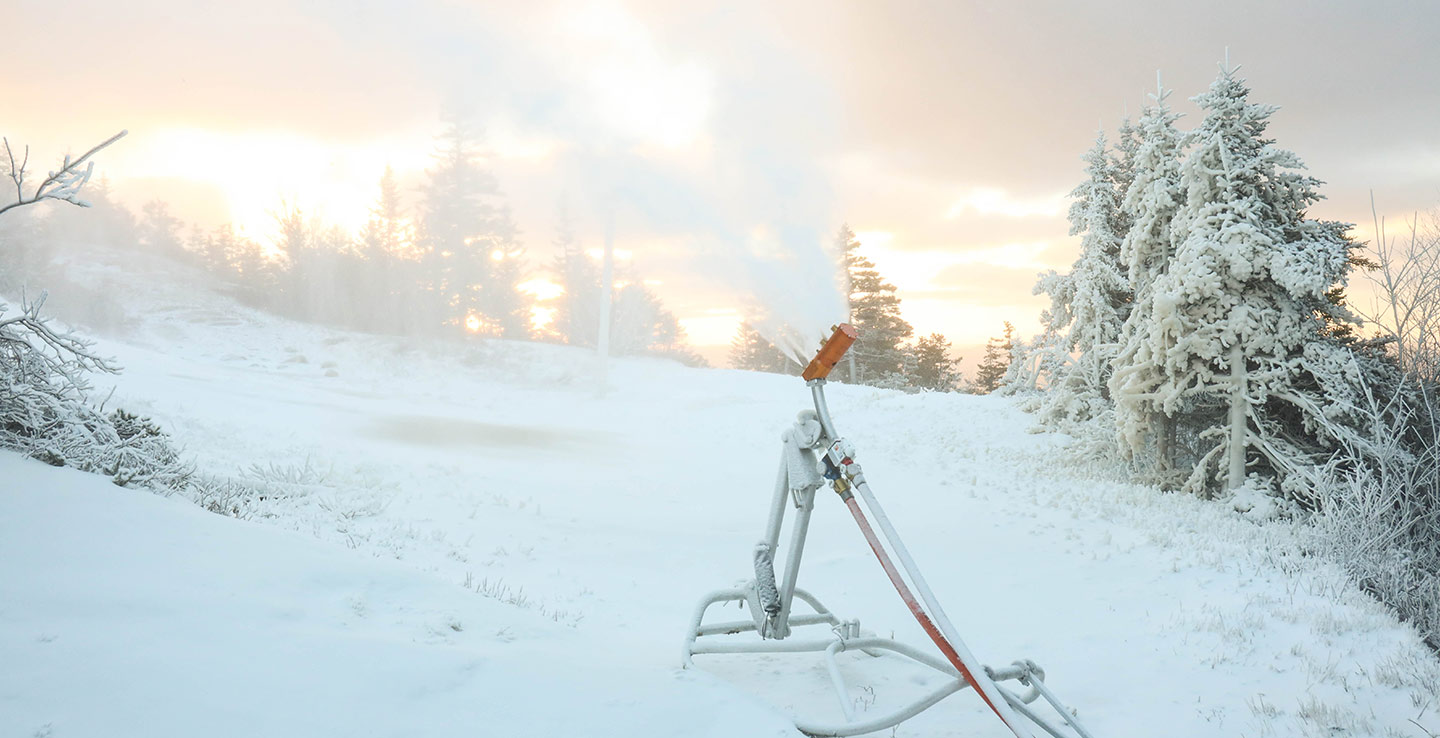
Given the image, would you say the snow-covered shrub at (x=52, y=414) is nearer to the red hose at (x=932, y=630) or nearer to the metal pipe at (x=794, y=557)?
the metal pipe at (x=794, y=557)

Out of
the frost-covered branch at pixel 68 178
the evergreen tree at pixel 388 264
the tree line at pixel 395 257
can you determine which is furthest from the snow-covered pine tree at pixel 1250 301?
the evergreen tree at pixel 388 264

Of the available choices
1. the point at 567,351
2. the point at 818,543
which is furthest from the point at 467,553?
the point at 567,351

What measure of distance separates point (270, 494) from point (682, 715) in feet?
25.3

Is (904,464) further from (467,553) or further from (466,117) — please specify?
(466,117)

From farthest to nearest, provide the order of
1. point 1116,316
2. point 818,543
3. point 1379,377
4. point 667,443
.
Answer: point 667,443 < point 1116,316 < point 1379,377 < point 818,543

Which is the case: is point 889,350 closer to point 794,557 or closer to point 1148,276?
point 1148,276

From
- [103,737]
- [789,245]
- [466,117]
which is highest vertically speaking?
[466,117]

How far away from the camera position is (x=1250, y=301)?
35.6 ft

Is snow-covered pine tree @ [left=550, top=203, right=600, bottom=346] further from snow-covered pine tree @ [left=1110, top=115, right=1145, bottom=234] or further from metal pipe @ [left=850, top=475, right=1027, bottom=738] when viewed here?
metal pipe @ [left=850, top=475, right=1027, bottom=738]

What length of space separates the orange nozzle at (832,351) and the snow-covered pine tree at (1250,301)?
9766 mm

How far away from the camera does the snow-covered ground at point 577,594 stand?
Result: 9.66 feet

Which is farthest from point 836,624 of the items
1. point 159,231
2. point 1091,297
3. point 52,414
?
point 159,231

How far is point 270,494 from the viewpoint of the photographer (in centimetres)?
873

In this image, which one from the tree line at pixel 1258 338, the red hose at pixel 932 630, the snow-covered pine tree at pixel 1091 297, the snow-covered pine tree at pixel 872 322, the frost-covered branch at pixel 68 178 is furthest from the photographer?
the snow-covered pine tree at pixel 872 322
